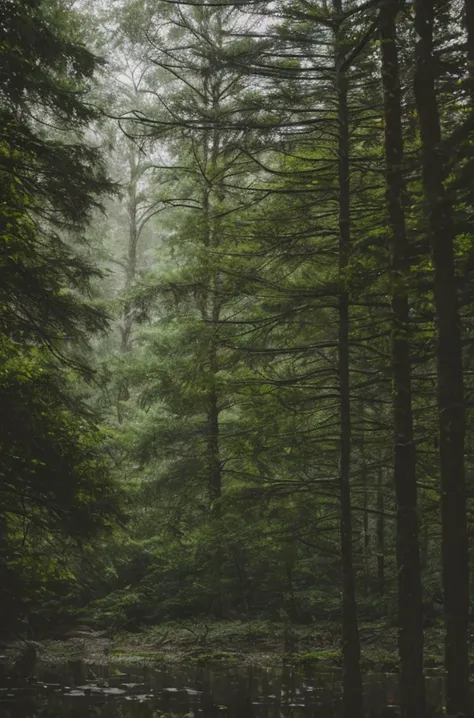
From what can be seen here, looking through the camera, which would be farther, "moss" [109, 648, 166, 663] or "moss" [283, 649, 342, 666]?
"moss" [109, 648, 166, 663]

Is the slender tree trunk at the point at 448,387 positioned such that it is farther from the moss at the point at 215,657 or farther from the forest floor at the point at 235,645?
the moss at the point at 215,657

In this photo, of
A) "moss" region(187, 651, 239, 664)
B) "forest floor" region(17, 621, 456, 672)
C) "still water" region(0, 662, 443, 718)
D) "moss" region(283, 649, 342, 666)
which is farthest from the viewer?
"moss" region(187, 651, 239, 664)

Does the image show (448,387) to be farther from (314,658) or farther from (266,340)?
(314,658)

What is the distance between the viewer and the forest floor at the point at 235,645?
15.2 m

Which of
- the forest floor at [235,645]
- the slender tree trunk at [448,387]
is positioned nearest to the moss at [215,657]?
the forest floor at [235,645]

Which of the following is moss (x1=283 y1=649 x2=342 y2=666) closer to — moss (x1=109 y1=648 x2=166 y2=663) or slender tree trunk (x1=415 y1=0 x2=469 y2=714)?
moss (x1=109 y1=648 x2=166 y2=663)

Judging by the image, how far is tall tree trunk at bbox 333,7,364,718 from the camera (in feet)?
34.6

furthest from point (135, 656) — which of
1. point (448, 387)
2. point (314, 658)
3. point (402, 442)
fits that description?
point (448, 387)

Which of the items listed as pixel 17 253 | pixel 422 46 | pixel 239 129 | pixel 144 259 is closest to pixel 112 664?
pixel 17 253

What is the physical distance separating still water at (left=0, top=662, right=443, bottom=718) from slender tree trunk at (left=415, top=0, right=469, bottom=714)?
3363 mm

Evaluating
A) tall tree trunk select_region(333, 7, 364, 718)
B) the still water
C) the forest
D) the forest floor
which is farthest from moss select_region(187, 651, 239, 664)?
tall tree trunk select_region(333, 7, 364, 718)

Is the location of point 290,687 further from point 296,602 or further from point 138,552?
point 138,552

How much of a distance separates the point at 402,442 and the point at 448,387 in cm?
181

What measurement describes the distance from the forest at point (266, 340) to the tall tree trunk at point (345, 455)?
4cm
